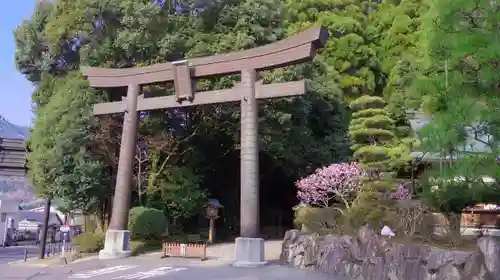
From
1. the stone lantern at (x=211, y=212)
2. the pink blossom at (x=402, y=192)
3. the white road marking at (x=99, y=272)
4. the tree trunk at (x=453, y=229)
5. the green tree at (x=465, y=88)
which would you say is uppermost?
the green tree at (x=465, y=88)

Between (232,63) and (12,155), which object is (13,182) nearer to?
(12,155)

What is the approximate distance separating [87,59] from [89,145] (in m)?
3.90

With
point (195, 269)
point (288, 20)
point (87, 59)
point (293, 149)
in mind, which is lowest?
point (195, 269)

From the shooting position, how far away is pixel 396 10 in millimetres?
34000

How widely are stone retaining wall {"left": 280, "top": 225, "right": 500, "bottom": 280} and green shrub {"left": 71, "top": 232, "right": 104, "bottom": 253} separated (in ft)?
26.8

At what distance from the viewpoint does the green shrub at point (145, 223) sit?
1844 centimetres

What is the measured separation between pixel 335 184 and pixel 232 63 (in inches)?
250

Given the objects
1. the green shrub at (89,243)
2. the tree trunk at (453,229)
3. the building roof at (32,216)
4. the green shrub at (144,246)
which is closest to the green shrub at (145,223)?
the green shrub at (144,246)

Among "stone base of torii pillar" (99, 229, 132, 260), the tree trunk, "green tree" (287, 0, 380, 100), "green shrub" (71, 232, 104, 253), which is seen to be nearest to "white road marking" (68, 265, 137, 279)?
"stone base of torii pillar" (99, 229, 132, 260)

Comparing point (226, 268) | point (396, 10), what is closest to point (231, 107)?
point (226, 268)

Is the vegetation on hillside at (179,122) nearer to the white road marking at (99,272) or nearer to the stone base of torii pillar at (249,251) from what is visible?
the stone base of torii pillar at (249,251)

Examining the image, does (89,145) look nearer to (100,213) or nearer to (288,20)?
(100,213)

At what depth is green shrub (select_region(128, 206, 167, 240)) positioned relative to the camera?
60.5 feet

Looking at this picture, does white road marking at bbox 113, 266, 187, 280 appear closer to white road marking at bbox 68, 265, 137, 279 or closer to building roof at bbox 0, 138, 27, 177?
white road marking at bbox 68, 265, 137, 279
